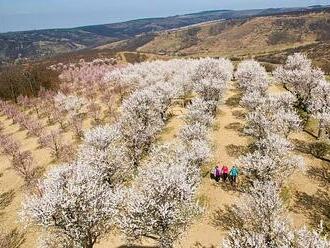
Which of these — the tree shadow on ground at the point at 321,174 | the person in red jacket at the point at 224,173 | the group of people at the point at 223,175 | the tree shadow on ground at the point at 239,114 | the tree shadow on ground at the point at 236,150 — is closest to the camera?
the group of people at the point at 223,175

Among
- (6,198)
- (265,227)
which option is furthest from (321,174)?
(6,198)

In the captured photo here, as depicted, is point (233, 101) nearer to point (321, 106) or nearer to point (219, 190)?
point (321, 106)

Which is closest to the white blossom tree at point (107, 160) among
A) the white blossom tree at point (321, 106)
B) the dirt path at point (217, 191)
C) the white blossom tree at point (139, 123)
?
the white blossom tree at point (139, 123)

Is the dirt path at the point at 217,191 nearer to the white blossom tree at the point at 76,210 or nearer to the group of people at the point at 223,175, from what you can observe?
the group of people at the point at 223,175

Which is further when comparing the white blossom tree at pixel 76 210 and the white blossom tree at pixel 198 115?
the white blossom tree at pixel 198 115

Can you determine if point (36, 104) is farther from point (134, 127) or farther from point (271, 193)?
point (271, 193)

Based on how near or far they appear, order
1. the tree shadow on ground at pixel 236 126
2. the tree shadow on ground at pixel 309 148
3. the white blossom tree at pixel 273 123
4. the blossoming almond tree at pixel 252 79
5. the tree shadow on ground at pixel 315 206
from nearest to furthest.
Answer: the tree shadow on ground at pixel 315 206 < the white blossom tree at pixel 273 123 < the tree shadow on ground at pixel 309 148 < the tree shadow on ground at pixel 236 126 < the blossoming almond tree at pixel 252 79
